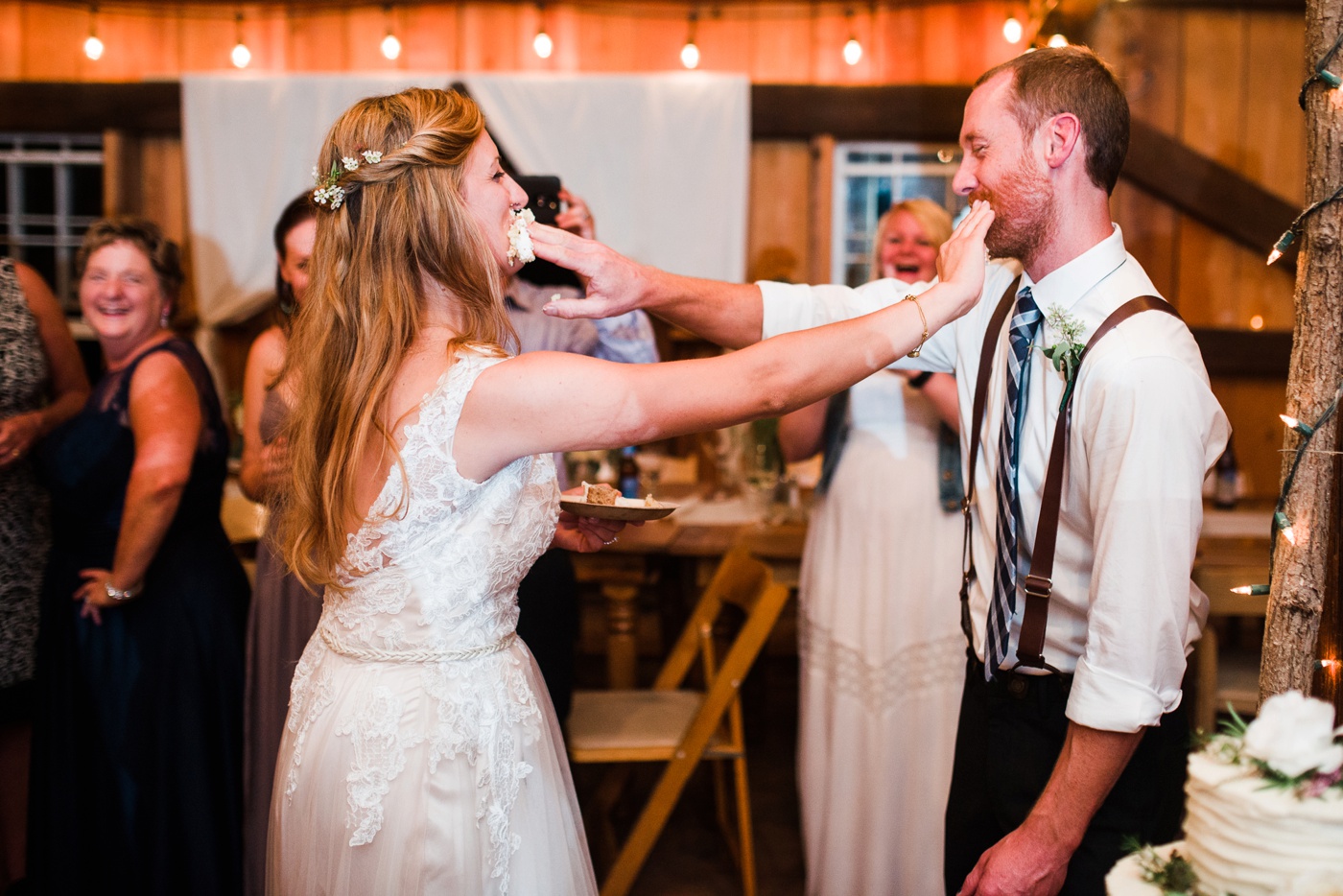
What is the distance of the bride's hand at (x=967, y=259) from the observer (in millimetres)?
1442

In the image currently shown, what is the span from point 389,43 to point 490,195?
4712 mm

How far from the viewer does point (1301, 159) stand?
512cm

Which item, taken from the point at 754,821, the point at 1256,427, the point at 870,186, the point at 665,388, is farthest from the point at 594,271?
the point at 1256,427

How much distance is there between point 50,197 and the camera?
575cm

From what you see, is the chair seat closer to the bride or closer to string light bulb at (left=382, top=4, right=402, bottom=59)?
the bride

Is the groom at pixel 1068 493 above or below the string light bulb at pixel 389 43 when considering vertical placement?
below

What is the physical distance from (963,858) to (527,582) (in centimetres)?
111

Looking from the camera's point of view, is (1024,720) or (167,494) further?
(167,494)

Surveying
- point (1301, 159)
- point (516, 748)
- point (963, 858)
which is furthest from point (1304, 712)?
point (1301, 159)

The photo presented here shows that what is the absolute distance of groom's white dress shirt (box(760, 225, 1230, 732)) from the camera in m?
1.29

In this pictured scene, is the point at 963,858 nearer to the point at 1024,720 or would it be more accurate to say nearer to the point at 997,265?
the point at 1024,720

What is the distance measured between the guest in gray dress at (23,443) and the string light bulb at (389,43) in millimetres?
3329

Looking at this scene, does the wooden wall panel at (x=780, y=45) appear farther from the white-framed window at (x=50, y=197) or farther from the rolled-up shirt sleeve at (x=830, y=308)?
the rolled-up shirt sleeve at (x=830, y=308)

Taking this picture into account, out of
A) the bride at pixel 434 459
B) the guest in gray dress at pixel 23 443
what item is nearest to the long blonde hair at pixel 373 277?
the bride at pixel 434 459
